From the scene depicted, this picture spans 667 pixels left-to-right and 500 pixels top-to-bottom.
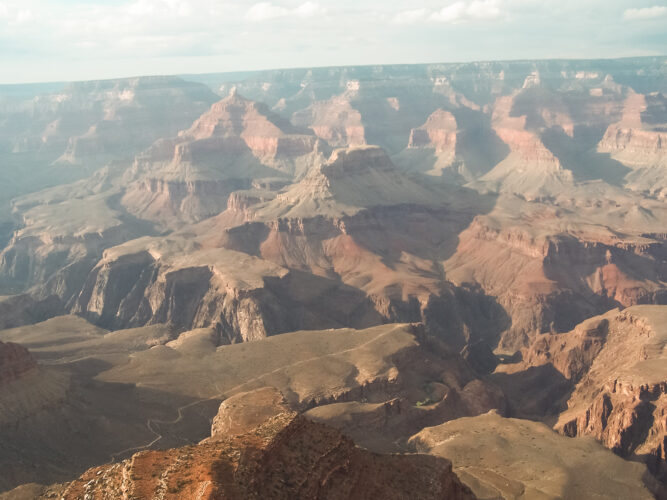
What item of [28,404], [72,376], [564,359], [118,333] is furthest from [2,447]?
[564,359]

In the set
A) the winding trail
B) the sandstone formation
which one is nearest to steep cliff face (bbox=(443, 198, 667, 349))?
the winding trail

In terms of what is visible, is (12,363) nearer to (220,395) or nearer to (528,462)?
(220,395)

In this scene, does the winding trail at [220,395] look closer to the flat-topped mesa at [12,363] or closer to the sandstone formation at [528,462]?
the flat-topped mesa at [12,363]

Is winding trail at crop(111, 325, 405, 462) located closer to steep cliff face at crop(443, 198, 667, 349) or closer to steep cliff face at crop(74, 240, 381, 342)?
steep cliff face at crop(74, 240, 381, 342)

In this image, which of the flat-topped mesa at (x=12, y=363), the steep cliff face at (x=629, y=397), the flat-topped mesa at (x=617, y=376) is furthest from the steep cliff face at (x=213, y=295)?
the steep cliff face at (x=629, y=397)

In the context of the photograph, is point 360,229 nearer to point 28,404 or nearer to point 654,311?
point 654,311
